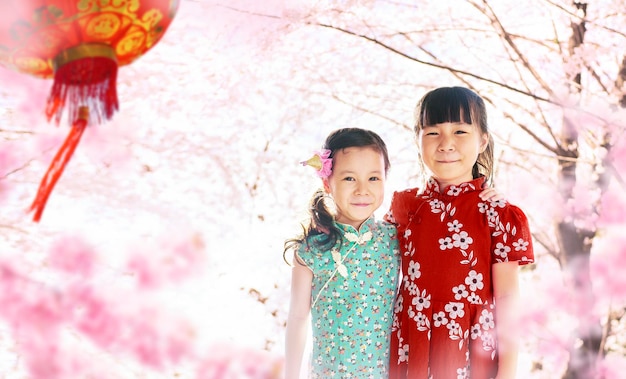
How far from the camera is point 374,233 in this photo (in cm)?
209

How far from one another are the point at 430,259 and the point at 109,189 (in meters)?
2.12

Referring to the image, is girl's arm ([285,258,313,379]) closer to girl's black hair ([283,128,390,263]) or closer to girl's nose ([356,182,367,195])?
girl's black hair ([283,128,390,263])

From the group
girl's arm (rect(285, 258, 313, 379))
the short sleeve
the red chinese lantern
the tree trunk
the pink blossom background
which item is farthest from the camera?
the pink blossom background

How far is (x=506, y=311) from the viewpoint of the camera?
1.95m

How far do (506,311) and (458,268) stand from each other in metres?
0.17

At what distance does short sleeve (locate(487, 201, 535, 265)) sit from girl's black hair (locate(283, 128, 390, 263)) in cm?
36

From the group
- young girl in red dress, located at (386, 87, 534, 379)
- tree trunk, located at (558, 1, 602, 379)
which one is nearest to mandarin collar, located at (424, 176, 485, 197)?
young girl in red dress, located at (386, 87, 534, 379)

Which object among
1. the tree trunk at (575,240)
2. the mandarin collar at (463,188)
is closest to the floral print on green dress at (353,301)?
the mandarin collar at (463,188)

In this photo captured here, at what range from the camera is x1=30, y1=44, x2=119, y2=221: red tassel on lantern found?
144 centimetres

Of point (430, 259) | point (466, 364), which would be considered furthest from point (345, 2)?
point (466, 364)

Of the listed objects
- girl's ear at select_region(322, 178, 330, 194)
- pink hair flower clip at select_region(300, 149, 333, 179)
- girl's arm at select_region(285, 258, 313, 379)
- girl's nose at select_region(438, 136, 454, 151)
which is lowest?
girl's arm at select_region(285, 258, 313, 379)

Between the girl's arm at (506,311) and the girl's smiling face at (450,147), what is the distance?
0.30 metres

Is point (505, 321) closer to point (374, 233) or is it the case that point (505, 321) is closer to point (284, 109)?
point (374, 233)

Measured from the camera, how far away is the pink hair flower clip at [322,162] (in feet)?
6.77
